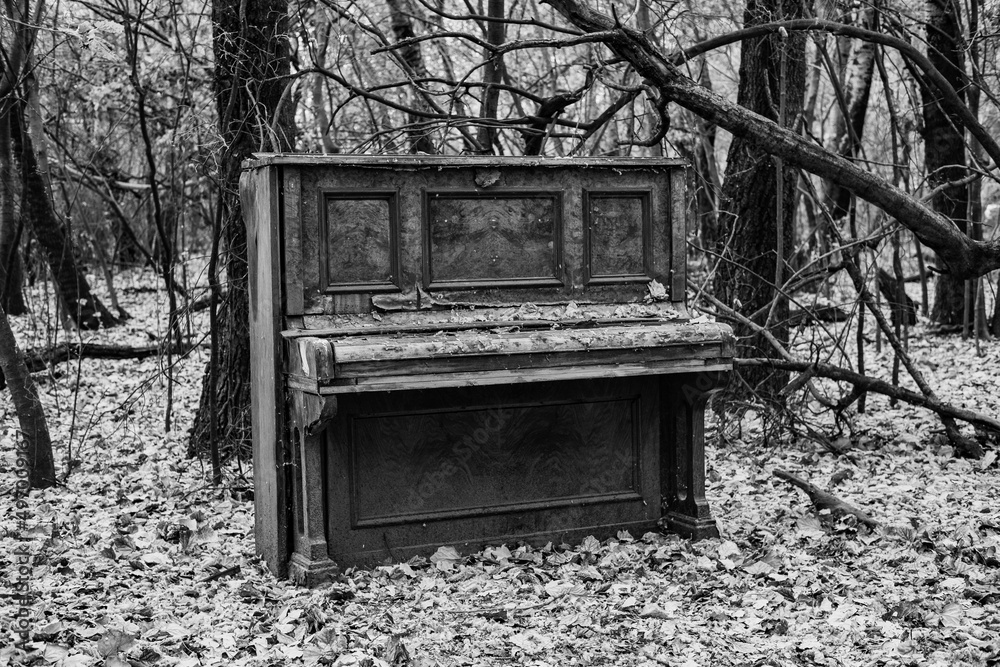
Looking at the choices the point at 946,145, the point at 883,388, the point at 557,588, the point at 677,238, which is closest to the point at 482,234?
the point at 677,238

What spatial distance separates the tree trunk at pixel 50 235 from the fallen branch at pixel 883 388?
262 inches

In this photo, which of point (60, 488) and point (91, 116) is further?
point (91, 116)

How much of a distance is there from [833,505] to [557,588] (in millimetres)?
1993

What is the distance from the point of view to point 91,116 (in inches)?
636

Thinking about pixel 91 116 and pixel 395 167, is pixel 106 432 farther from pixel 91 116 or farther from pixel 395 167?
pixel 91 116

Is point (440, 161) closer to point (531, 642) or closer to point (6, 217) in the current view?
point (531, 642)

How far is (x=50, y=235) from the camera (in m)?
12.9

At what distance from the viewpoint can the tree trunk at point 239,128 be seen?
7309mm

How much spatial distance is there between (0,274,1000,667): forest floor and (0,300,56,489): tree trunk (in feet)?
0.50

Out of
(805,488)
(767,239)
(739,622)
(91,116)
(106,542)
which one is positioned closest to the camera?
(739,622)

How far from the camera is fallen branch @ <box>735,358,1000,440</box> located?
7766 mm

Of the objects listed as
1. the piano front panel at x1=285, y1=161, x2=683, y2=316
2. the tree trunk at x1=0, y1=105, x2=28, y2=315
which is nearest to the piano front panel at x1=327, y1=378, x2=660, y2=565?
the piano front panel at x1=285, y1=161, x2=683, y2=316

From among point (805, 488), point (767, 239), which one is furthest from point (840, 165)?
point (767, 239)

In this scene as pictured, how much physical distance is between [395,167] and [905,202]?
9.84 ft
